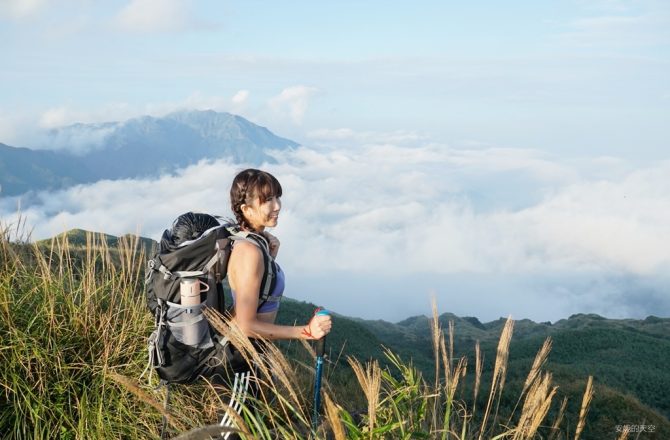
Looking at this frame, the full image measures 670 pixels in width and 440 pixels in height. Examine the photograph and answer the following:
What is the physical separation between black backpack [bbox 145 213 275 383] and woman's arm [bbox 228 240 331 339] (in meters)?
0.09

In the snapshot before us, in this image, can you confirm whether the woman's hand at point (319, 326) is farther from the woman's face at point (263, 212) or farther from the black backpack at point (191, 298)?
the woman's face at point (263, 212)

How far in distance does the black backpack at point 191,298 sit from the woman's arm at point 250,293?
0.09 metres

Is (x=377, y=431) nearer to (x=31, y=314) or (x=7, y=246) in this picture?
(x=31, y=314)

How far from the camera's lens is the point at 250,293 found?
3.87 m

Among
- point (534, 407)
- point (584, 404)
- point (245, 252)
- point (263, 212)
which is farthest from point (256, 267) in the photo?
point (584, 404)

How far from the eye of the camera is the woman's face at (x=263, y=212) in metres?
4.21

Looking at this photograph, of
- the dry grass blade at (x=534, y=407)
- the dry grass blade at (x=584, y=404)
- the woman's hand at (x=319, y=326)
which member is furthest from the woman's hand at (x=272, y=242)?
the dry grass blade at (x=584, y=404)

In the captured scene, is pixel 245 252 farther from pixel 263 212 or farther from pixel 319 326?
pixel 319 326

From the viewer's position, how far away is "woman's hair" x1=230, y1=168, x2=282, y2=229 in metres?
4.21

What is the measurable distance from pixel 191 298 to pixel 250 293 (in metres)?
0.47

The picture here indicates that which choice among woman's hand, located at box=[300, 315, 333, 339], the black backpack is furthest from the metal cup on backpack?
woman's hand, located at box=[300, 315, 333, 339]

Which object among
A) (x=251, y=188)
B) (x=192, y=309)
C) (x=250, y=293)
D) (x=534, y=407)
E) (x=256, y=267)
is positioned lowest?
(x=534, y=407)

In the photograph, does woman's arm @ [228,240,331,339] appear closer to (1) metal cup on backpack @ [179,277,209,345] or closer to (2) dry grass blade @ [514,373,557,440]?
(1) metal cup on backpack @ [179,277,209,345]

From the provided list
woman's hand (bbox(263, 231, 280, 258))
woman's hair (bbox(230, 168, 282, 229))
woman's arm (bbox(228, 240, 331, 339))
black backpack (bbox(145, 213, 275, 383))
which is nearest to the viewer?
woman's arm (bbox(228, 240, 331, 339))
